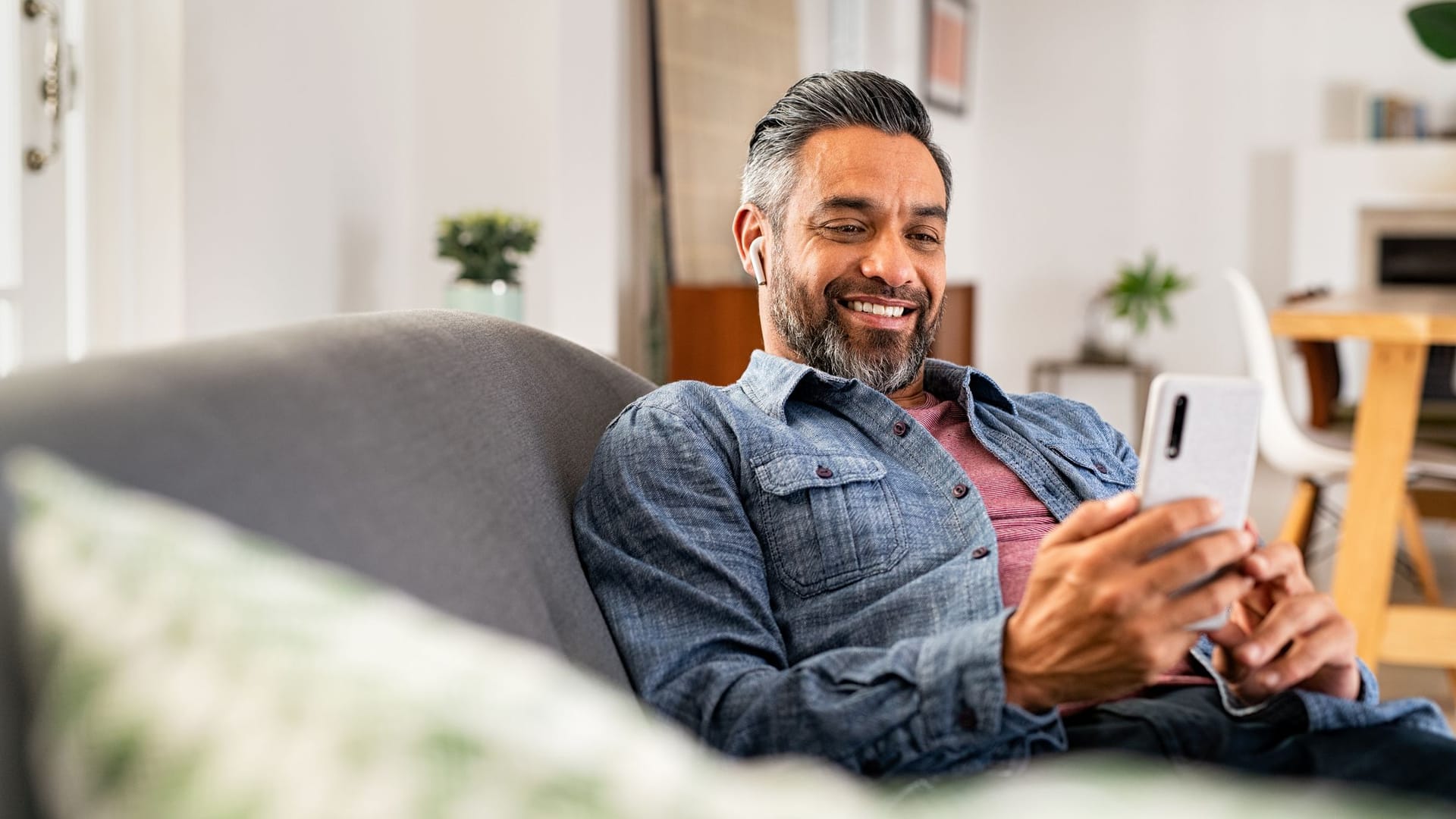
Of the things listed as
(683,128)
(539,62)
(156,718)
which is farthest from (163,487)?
(683,128)

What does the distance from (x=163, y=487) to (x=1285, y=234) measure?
7361 mm

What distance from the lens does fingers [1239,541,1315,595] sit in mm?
948

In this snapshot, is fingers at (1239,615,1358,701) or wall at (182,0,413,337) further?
wall at (182,0,413,337)

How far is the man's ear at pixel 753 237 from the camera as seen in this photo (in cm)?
157

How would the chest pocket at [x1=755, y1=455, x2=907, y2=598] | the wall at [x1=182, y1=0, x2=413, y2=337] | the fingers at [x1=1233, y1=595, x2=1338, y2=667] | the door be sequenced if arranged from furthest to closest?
the wall at [x1=182, y1=0, x2=413, y2=337] → the door → the chest pocket at [x1=755, y1=455, x2=907, y2=598] → the fingers at [x1=1233, y1=595, x2=1338, y2=667]

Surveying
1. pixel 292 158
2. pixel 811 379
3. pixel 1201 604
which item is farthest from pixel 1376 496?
pixel 292 158

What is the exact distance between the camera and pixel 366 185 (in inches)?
124

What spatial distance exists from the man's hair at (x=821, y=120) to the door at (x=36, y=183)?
1342 millimetres

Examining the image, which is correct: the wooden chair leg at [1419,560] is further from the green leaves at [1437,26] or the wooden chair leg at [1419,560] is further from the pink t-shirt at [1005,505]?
the pink t-shirt at [1005,505]

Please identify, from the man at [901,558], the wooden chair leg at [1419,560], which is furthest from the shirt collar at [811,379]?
the wooden chair leg at [1419,560]

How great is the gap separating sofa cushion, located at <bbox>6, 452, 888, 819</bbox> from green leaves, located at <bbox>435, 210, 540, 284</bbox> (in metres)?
2.55

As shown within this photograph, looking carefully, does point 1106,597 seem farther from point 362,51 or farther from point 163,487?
point 362,51

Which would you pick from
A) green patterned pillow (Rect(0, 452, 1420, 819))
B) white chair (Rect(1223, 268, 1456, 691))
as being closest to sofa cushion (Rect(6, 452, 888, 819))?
green patterned pillow (Rect(0, 452, 1420, 819))

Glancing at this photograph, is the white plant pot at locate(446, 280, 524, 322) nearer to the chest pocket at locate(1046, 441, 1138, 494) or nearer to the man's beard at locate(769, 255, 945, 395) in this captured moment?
the man's beard at locate(769, 255, 945, 395)
